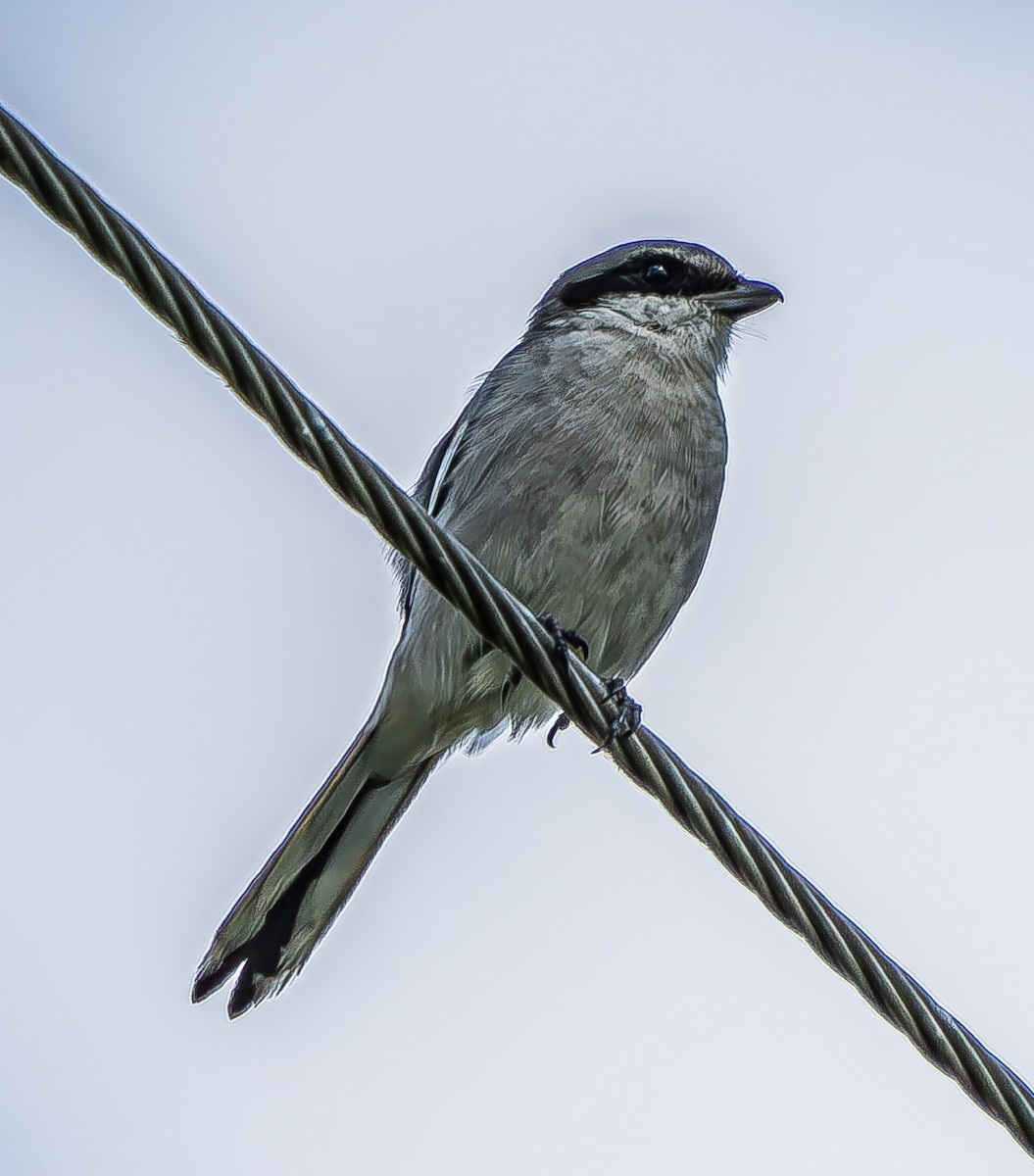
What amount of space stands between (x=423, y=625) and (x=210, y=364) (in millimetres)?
2346

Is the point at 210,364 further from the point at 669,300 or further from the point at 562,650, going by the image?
the point at 669,300

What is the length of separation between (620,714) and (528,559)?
3.16 ft

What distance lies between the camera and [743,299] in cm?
579

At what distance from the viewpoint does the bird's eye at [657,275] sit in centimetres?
585

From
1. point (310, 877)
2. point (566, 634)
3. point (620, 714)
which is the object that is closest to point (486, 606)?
point (620, 714)

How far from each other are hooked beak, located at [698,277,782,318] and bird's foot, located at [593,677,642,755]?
1677mm

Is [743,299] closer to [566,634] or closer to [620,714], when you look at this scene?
[566,634]

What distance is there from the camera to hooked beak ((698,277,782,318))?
5773mm

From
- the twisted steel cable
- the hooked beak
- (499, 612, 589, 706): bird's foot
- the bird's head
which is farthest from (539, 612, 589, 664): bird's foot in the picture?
the hooked beak

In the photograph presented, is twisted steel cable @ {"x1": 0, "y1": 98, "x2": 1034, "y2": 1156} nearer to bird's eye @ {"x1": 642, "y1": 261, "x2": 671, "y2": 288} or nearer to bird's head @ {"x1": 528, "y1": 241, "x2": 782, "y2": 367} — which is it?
bird's head @ {"x1": 528, "y1": 241, "x2": 782, "y2": 367}

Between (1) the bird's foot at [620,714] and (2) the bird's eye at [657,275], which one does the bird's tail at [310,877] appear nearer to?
(1) the bird's foot at [620,714]

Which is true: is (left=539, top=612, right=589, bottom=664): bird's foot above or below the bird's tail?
above

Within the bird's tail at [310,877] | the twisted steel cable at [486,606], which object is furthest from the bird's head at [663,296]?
the twisted steel cable at [486,606]

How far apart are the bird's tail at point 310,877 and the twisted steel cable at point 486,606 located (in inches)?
65.5
